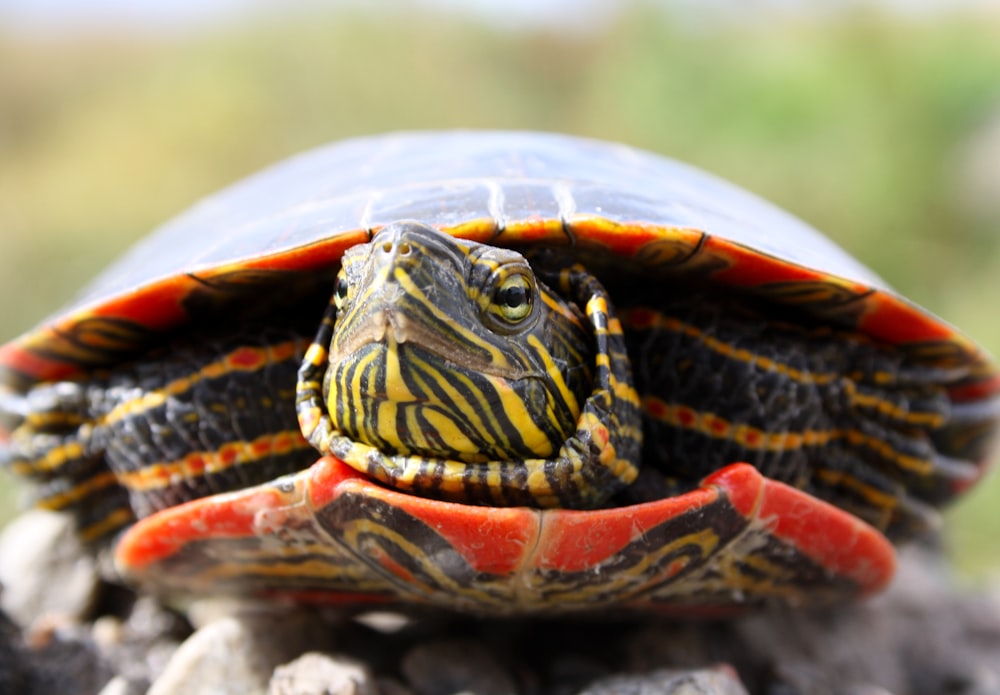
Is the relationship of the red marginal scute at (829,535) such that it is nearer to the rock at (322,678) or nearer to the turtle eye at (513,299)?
the turtle eye at (513,299)

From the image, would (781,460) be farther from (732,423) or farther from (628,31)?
(628,31)

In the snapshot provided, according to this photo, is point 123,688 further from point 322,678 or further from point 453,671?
point 453,671

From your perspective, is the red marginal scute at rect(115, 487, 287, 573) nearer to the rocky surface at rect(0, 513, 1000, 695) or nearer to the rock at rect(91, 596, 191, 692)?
the rocky surface at rect(0, 513, 1000, 695)

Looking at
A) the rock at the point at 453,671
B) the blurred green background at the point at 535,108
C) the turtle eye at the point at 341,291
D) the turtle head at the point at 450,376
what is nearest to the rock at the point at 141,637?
the rock at the point at 453,671

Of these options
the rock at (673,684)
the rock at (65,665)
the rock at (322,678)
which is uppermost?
the rock at (673,684)

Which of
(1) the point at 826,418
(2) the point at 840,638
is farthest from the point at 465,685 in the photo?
(2) the point at 840,638

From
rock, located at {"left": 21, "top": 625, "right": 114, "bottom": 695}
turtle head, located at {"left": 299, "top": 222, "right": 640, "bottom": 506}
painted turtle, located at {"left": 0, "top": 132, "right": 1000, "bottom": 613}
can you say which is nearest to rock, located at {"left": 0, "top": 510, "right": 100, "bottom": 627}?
rock, located at {"left": 21, "top": 625, "right": 114, "bottom": 695}

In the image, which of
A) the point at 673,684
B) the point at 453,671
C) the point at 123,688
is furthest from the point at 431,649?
the point at 123,688
